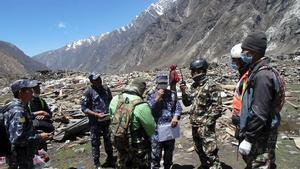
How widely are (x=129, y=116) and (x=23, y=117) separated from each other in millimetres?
1396

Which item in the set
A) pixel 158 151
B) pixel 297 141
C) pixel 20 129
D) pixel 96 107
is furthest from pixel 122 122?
pixel 297 141

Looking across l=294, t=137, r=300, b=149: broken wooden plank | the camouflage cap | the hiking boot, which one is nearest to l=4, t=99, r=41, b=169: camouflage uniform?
the camouflage cap

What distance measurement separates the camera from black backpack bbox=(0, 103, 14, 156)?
530 centimetres

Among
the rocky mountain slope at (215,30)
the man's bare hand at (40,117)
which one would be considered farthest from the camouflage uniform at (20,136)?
the rocky mountain slope at (215,30)

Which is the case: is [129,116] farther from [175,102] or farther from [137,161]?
[175,102]

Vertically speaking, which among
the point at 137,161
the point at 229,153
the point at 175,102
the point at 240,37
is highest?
the point at 240,37

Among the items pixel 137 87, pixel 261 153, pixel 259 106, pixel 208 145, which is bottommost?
pixel 208 145

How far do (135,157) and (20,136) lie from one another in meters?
1.57

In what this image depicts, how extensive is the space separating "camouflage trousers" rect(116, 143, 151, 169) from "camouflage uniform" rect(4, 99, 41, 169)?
3.87 feet

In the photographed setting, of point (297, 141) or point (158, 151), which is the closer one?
point (158, 151)

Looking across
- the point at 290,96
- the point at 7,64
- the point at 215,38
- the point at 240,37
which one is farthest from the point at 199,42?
the point at 290,96

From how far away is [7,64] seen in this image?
137250 millimetres

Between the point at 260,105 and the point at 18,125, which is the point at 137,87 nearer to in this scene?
the point at 18,125

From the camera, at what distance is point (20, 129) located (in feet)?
Answer: 17.1
